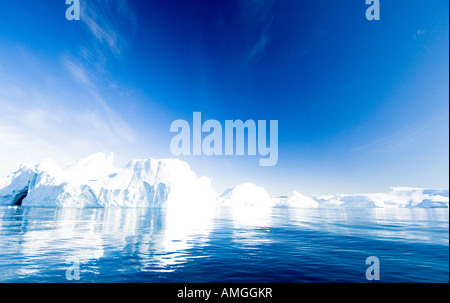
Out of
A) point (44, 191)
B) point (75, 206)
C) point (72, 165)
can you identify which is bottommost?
point (75, 206)

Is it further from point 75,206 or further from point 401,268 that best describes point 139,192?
point 401,268

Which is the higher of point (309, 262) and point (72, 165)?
point (72, 165)

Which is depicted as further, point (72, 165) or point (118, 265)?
point (72, 165)

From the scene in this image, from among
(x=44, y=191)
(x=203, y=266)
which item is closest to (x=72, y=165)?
(x=44, y=191)

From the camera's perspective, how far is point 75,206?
102625mm

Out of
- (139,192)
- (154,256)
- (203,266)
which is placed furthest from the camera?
(139,192)

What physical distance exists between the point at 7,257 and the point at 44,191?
350 feet

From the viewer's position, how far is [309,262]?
15.4m

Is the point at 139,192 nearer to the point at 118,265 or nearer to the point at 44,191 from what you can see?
the point at 44,191

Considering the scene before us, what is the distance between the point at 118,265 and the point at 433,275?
71.2 feet
